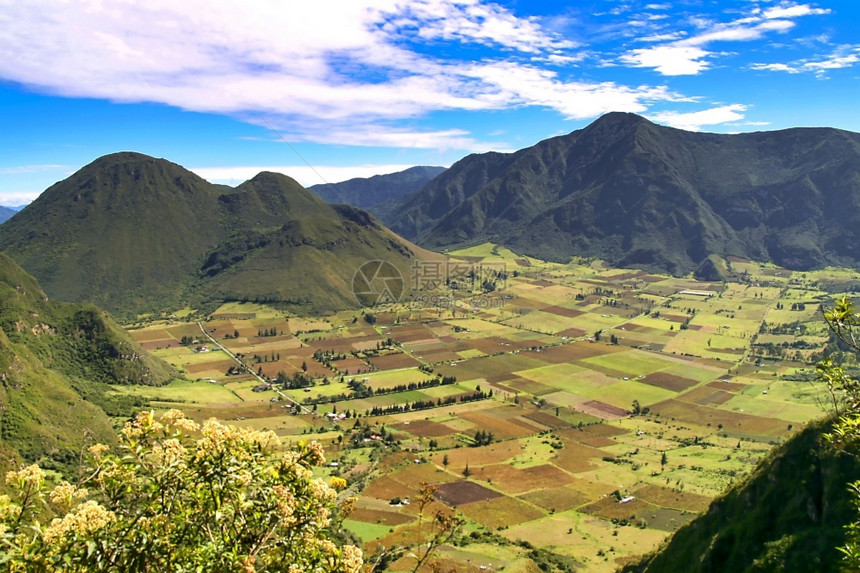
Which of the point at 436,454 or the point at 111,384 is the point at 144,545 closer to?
the point at 436,454

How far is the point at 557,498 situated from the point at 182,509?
96112mm

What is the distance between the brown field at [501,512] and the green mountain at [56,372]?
65.6 m

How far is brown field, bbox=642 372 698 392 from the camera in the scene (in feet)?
532

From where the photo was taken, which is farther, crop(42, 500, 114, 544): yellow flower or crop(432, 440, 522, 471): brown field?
crop(432, 440, 522, 471): brown field

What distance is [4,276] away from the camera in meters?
144

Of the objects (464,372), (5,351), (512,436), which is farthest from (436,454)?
(5,351)

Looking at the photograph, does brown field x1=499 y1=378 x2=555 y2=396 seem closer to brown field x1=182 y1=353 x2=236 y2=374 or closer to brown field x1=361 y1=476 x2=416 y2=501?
brown field x1=361 y1=476 x2=416 y2=501

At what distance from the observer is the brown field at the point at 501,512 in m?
88.0

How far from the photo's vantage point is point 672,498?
9631cm

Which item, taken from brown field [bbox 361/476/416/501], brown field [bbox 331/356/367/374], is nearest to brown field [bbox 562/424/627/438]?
brown field [bbox 361/476/416/501]

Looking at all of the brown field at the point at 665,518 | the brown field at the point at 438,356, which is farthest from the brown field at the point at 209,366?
the brown field at the point at 665,518

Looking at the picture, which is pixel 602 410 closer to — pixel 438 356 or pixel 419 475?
pixel 419 475

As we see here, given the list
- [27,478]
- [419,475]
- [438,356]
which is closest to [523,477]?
[419,475]

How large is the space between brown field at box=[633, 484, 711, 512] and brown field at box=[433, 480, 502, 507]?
2755 cm
